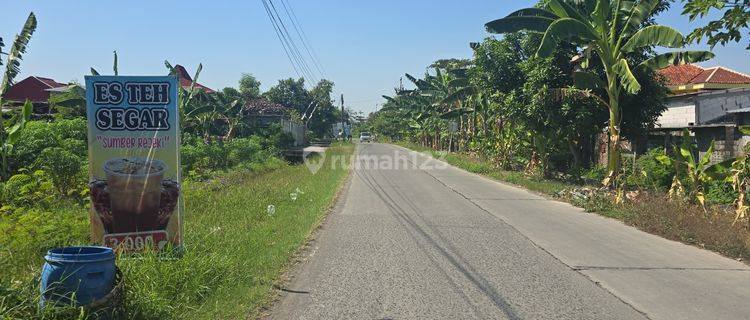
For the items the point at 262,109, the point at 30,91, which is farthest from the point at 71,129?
the point at 262,109

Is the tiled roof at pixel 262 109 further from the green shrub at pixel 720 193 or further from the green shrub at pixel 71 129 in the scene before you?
the green shrub at pixel 720 193

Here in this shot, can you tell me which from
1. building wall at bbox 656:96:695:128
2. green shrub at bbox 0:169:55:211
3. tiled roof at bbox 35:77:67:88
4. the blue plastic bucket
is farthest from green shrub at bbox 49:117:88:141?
tiled roof at bbox 35:77:67:88

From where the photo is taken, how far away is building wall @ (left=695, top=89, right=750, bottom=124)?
17938 mm

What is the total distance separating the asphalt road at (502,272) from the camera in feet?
18.5

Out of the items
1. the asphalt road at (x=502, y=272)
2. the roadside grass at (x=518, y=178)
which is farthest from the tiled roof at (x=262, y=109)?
the asphalt road at (x=502, y=272)

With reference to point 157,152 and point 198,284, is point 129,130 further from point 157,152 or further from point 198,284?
point 198,284

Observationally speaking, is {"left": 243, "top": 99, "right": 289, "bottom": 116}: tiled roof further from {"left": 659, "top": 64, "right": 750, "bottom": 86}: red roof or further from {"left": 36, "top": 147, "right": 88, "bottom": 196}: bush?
{"left": 36, "top": 147, "right": 88, "bottom": 196}: bush

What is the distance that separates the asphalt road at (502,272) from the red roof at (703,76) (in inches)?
753

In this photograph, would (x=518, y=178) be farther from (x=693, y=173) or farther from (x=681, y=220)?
(x=681, y=220)

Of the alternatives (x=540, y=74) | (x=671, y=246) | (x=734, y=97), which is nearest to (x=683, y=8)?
(x=671, y=246)

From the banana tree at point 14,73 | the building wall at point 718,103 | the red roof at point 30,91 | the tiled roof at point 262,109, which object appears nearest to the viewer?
the banana tree at point 14,73

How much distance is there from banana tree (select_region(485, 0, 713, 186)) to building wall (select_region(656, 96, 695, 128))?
4.54m

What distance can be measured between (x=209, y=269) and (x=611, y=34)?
1284 cm

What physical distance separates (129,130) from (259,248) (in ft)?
8.55
